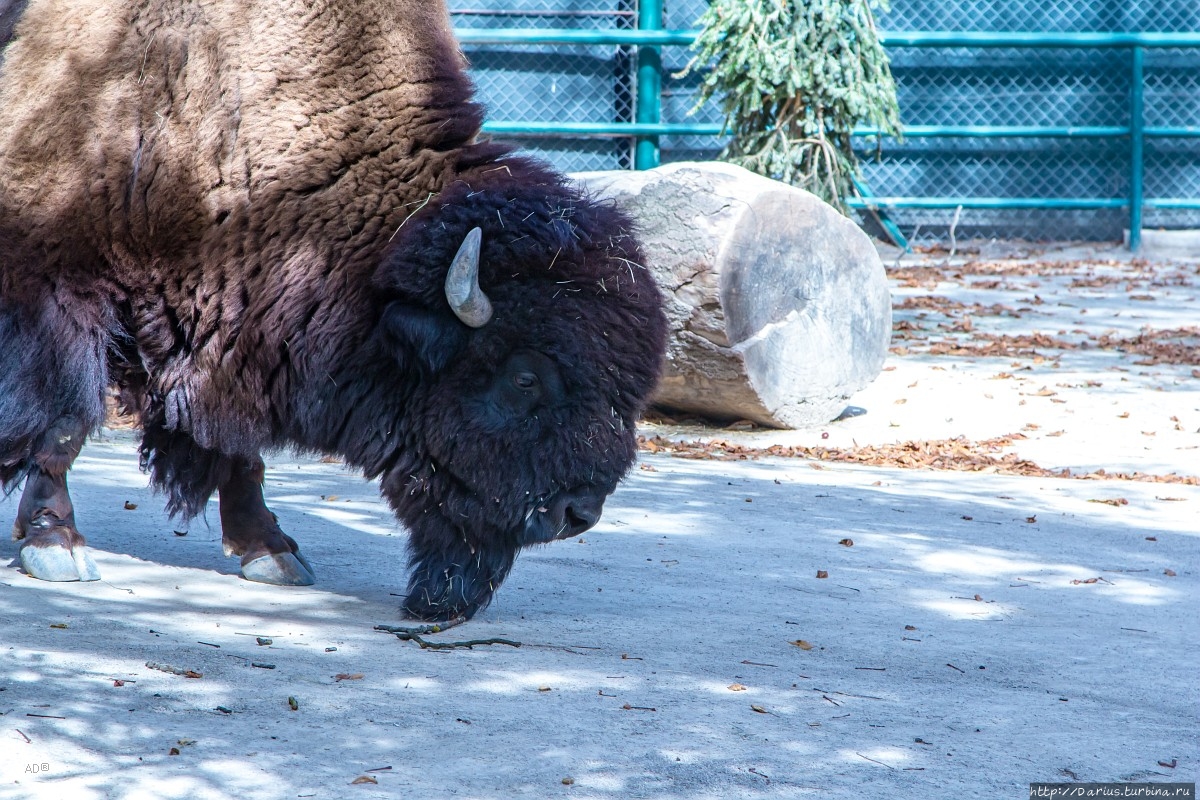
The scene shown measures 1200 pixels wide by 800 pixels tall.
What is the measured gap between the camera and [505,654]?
3789 mm

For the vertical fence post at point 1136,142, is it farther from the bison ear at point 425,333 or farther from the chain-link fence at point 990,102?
the bison ear at point 425,333

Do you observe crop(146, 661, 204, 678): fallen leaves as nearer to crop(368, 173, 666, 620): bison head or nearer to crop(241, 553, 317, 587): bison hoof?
crop(368, 173, 666, 620): bison head

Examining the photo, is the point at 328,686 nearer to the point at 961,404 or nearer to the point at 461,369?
the point at 461,369

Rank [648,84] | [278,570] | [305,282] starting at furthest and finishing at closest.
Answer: [648,84] < [278,570] < [305,282]

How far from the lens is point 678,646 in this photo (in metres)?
3.95

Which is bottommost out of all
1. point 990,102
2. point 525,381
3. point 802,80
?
point 525,381

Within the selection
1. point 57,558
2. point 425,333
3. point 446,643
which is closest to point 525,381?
point 425,333

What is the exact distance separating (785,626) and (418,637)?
47.0 inches

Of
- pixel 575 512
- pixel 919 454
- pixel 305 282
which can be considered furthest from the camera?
pixel 919 454

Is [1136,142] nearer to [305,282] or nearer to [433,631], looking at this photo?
[305,282]

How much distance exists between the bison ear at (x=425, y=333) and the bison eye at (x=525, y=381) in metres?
0.19

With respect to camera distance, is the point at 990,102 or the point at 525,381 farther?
the point at 990,102

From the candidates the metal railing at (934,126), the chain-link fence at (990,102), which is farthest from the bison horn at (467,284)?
the chain-link fence at (990,102)

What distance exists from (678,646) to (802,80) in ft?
29.6
